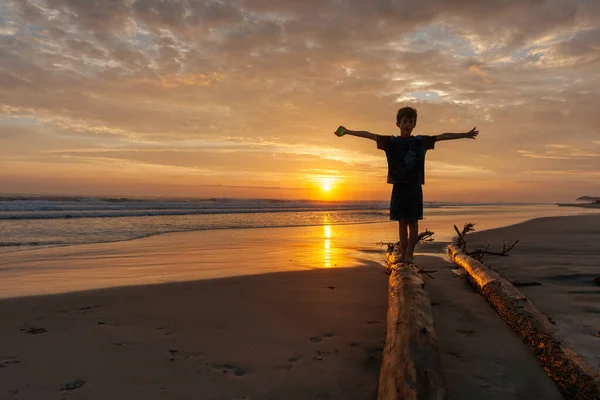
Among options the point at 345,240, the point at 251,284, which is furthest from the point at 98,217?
the point at 251,284

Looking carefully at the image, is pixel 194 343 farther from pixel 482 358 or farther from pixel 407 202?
pixel 407 202

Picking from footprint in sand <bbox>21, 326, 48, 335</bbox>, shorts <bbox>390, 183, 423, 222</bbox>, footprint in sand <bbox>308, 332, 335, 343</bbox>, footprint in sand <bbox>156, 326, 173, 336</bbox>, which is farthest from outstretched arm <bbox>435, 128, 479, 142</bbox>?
footprint in sand <bbox>21, 326, 48, 335</bbox>

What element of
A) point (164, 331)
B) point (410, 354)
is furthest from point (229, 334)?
point (410, 354)

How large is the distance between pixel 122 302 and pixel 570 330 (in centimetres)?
529

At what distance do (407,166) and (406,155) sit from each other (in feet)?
0.53

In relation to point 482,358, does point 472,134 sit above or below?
above

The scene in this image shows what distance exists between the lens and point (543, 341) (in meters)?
3.59

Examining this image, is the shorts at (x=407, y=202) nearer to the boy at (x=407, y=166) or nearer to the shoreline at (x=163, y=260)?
the boy at (x=407, y=166)

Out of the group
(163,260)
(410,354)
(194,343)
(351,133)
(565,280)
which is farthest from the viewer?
(163,260)

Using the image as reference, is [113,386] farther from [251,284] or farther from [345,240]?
[345,240]

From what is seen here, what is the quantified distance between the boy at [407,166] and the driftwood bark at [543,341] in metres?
1.17

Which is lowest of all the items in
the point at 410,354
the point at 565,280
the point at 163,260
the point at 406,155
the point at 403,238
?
the point at 163,260

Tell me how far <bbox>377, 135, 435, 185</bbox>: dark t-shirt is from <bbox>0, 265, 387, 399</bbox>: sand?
70.3 inches

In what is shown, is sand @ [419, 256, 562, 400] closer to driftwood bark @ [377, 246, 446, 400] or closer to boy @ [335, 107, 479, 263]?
driftwood bark @ [377, 246, 446, 400]
